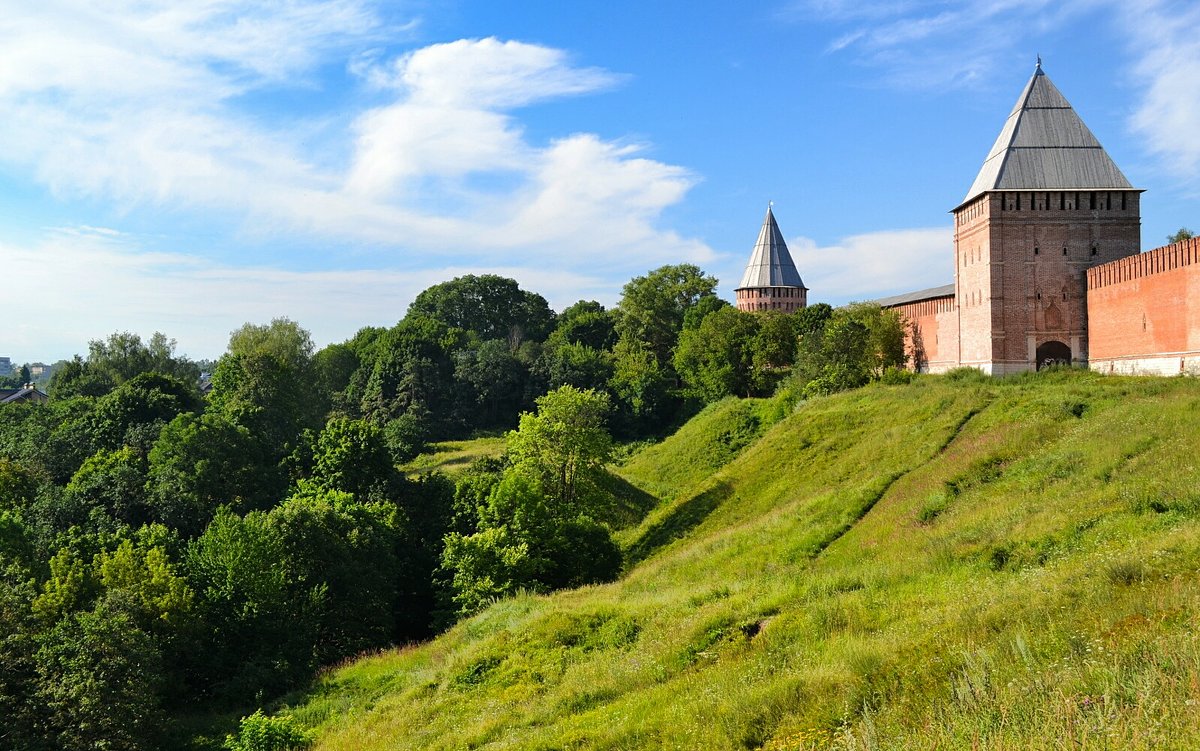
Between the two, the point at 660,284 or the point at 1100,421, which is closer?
the point at 1100,421

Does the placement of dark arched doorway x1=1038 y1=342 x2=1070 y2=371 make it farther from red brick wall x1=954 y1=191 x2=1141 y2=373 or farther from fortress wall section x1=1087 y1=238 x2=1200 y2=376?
fortress wall section x1=1087 y1=238 x2=1200 y2=376

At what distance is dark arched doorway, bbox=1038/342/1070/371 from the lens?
107ft

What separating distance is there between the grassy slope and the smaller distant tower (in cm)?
3892

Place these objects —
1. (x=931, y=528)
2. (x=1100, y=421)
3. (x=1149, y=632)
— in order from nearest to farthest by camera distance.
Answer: (x=1149, y=632) < (x=931, y=528) < (x=1100, y=421)

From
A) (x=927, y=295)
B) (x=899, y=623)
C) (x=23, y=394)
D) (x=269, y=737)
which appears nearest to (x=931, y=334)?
(x=927, y=295)

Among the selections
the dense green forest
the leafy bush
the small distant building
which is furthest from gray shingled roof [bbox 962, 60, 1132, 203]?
the small distant building

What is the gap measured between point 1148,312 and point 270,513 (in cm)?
2930

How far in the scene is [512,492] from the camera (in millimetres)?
27734

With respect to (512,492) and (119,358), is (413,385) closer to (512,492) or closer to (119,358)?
(119,358)

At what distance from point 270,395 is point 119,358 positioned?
2039 centimetres

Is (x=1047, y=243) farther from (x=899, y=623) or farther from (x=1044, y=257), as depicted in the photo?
(x=899, y=623)

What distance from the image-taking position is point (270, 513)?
25.5 m

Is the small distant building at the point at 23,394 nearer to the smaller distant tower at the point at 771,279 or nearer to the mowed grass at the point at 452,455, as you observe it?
the mowed grass at the point at 452,455

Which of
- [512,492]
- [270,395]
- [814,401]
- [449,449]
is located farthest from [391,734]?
[449,449]
